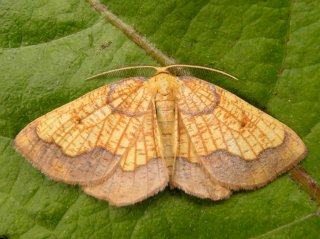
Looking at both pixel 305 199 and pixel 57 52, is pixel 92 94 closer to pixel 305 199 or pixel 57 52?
pixel 57 52

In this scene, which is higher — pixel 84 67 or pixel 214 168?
pixel 84 67

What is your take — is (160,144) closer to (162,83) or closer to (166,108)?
(166,108)

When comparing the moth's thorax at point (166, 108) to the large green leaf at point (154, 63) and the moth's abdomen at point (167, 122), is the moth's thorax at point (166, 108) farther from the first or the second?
the large green leaf at point (154, 63)

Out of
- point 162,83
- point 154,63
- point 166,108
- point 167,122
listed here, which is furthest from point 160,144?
point 154,63

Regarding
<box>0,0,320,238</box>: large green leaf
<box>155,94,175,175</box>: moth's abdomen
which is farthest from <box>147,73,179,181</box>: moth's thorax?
<box>0,0,320,238</box>: large green leaf

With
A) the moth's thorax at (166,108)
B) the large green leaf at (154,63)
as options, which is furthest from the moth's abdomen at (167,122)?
the large green leaf at (154,63)

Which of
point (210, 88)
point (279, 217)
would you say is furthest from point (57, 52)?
point (279, 217)

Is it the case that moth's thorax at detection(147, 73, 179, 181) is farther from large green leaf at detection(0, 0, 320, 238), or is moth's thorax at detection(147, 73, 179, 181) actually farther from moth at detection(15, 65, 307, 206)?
large green leaf at detection(0, 0, 320, 238)
